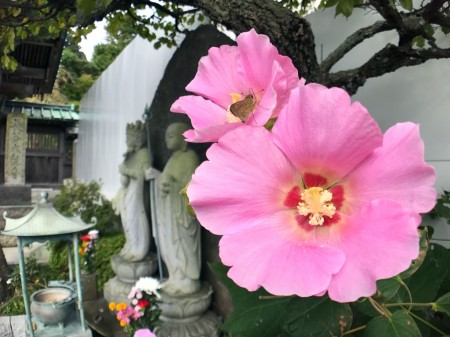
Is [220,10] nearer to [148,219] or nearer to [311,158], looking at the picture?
[311,158]

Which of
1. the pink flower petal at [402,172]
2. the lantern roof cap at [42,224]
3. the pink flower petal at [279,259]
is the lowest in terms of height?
the lantern roof cap at [42,224]

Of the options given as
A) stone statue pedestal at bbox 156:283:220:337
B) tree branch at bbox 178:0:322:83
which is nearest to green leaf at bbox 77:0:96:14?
tree branch at bbox 178:0:322:83

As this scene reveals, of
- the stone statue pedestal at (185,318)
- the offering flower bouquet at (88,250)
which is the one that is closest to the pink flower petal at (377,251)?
the stone statue pedestal at (185,318)

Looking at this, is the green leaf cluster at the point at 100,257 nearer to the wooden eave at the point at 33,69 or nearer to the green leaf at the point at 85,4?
the wooden eave at the point at 33,69

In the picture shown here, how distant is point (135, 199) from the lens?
3537 mm

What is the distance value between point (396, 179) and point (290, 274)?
105 millimetres

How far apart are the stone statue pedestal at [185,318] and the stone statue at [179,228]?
91 mm

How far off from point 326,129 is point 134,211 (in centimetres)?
342

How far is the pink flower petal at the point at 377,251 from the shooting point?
0.83 ft

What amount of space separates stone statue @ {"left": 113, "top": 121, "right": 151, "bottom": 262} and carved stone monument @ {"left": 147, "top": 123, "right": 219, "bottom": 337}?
2.16 ft

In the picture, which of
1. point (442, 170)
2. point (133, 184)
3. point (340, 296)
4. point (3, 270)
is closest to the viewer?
point (340, 296)

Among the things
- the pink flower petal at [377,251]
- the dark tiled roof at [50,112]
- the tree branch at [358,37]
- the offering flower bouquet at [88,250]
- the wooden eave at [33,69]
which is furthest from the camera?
the dark tiled roof at [50,112]

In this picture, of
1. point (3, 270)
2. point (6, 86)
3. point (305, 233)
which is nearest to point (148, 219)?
point (3, 270)

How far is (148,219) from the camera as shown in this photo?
3.69m
